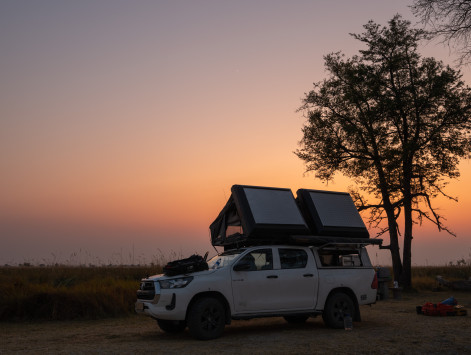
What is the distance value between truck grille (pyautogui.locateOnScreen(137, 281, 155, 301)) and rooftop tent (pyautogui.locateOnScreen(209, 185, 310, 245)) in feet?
8.47

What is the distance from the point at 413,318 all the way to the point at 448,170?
14.7m

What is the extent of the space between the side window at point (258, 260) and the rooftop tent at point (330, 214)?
1.79 meters

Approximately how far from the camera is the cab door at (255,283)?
1155 cm

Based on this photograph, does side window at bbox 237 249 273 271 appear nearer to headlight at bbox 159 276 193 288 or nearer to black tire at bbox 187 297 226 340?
black tire at bbox 187 297 226 340

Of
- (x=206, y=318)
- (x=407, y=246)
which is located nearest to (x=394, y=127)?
(x=407, y=246)

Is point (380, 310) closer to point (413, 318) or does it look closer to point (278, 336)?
point (413, 318)

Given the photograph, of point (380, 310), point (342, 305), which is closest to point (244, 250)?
point (342, 305)

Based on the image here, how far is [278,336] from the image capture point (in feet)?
37.9

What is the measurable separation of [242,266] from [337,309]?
2951 mm

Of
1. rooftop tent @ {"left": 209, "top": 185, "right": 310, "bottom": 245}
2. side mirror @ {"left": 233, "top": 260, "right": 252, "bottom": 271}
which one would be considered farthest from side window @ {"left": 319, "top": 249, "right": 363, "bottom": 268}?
side mirror @ {"left": 233, "top": 260, "right": 252, "bottom": 271}

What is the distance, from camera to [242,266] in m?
11.7

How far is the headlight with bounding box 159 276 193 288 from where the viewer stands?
11.0 m

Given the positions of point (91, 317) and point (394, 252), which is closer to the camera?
point (91, 317)

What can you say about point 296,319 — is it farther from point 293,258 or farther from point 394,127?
point 394,127
